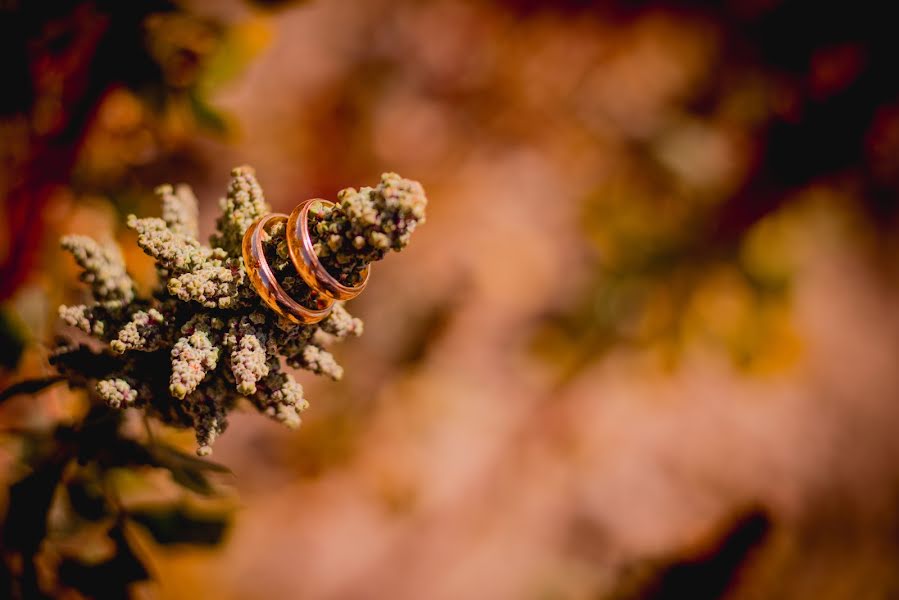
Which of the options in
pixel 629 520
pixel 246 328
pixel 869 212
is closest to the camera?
pixel 246 328

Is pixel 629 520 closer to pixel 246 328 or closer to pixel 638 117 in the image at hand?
pixel 638 117

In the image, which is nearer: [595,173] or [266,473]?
[266,473]

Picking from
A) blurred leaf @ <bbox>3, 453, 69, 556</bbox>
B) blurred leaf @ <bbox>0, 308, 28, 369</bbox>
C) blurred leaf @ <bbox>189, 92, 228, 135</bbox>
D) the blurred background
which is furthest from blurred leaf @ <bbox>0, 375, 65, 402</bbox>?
the blurred background

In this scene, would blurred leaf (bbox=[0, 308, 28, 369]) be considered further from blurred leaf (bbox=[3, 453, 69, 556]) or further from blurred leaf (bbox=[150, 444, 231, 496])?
blurred leaf (bbox=[150, 444, 231, 496])

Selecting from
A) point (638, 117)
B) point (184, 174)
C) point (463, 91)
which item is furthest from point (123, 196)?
point (638, 117)

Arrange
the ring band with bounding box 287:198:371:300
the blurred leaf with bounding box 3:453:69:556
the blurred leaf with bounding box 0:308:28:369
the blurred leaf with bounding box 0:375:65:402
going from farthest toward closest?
the blurred leaf with bounding box 0:308:28:369 < the blurred leaf with bounding box 3:453:69:556 < the blurred leaf with bounding box 0:375:65:402 < the ring band with bounding box 287:198:371:300

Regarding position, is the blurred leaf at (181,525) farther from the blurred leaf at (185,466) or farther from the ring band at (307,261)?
the ring band at (307,261)
